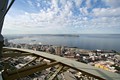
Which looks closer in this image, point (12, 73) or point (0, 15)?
point (0, 15)

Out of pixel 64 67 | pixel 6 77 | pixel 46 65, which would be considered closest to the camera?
pixel 6 77

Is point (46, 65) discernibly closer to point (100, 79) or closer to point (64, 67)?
point (64, 67)

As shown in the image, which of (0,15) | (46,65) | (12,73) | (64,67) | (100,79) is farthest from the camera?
(64,67)

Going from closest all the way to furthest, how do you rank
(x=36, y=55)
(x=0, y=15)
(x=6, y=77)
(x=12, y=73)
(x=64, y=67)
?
(x=0, y=15) → (x=6, y=77) → (x=12, y=73) → (x=64, y=67) → (x=36, y=55)

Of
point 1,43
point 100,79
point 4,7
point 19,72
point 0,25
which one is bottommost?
point 100,79

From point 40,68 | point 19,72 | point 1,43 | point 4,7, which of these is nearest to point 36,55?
point 40,68

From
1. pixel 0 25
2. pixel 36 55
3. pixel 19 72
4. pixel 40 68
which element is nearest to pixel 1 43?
pixel 0 25

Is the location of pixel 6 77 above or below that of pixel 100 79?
above

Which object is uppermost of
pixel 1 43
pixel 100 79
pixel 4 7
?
pixel 4 7

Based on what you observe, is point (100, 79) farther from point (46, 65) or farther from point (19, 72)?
point (19, 72)
